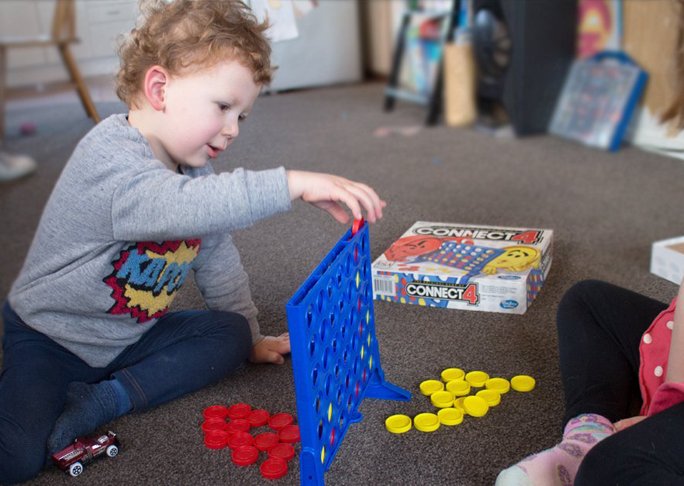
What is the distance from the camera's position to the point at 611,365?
852mm

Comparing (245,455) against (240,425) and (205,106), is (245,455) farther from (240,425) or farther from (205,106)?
(205,106)

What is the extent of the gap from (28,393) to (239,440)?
250 mm

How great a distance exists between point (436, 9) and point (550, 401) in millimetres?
1884

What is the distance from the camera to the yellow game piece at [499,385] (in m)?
0.93

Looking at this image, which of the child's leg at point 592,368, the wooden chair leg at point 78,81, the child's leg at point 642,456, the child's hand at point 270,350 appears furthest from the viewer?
the wooden chair leg at point 78,81

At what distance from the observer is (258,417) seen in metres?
0.90

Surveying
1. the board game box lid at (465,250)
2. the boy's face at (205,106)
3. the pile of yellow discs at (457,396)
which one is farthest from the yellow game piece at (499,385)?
the boy's face at (205,106)

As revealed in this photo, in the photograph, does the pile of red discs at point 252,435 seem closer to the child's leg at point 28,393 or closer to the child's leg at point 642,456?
the child's leg at point 28,393

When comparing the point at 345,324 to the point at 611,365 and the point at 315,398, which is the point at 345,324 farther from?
the point at 611,365

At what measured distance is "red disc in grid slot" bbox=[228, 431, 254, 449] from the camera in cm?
85

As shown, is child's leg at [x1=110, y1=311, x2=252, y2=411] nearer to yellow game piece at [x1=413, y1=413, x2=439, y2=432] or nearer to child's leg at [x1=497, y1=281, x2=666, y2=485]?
yellow game piece at [x1=413, y1=413, x2=439, y2=432]

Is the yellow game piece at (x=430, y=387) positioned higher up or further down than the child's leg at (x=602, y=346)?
further down

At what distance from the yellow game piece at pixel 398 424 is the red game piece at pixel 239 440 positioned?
0.16 m


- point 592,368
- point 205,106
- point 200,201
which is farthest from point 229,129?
point 592,368
